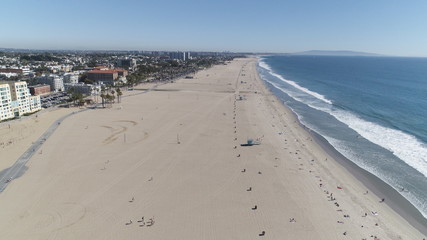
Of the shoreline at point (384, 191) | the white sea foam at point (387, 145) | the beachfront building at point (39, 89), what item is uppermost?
the beachfront building at point (39, 89)

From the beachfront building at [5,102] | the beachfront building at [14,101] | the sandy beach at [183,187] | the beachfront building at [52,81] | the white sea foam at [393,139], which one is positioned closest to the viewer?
the sandy beach at [183,187]

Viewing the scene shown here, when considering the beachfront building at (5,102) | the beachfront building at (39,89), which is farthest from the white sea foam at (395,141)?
the beachfront building at (39,89)

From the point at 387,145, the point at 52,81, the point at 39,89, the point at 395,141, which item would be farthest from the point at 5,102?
the point at 395,141

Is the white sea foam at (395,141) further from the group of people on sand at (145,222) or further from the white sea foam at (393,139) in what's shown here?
the group of people on sand at (145,222)

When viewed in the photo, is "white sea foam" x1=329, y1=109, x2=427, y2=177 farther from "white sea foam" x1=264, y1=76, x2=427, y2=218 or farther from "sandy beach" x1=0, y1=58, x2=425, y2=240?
"sandy beach" x1=0, y1=58, x2=425, y2=240

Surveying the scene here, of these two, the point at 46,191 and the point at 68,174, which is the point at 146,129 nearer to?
the point at 68,174

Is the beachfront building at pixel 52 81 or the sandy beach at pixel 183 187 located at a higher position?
the beachfront building at pixel 52 81

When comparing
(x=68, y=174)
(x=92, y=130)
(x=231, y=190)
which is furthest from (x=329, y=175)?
(x=92, y=130)

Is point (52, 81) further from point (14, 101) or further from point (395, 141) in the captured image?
point (395, 141)

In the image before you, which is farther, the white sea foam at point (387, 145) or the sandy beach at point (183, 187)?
the white sea foam at point (387, 145)
